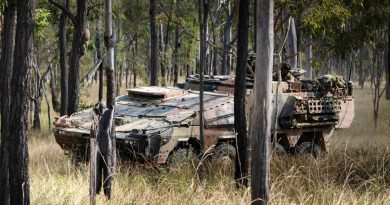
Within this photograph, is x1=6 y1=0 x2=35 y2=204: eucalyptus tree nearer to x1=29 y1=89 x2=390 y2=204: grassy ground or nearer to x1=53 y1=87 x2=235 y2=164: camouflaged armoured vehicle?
x1=29 y1=89 x2=390 y2=204: grassy ground

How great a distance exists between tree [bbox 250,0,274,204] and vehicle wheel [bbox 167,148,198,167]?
3586 mm

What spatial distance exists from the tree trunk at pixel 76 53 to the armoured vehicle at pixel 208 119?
3.62ft

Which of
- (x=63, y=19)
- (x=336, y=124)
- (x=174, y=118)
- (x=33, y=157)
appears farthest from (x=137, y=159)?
(x=63, y=19)

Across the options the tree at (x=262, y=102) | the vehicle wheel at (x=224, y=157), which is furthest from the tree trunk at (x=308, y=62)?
the tree at (x=262, y=102)

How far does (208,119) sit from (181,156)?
1.07m

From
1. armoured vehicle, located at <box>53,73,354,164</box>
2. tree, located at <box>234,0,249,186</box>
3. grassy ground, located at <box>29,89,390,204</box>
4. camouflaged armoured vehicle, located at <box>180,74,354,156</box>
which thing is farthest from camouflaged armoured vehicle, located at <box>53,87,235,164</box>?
tree, located at <box>234,0,249,186</box>

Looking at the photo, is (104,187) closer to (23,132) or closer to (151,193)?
(151,193)

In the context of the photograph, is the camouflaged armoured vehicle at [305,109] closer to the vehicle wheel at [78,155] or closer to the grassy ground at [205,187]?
the grassy ground at [205,187]

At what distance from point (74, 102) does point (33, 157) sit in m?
1.47

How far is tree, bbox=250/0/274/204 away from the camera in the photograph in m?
6.06

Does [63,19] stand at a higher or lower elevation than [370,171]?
higher

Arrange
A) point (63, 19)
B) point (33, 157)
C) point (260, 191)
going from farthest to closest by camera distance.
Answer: point (63, 19)
point (33, 157)
point (260, 191)

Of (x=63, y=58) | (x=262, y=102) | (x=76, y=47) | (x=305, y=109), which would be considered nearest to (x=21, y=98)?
(x=262, y=102)

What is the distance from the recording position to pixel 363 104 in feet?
107
